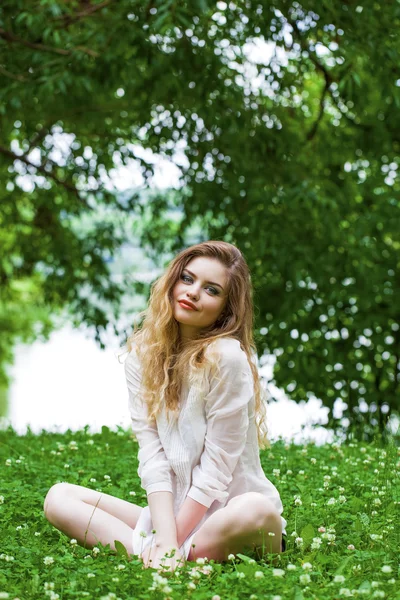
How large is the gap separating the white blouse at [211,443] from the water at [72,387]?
431 centimetres

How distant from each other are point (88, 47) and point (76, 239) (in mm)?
3064

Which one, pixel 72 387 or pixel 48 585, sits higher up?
pixel 72 387

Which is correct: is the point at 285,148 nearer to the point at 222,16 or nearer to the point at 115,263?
the point at 222,16

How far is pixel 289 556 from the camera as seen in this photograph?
333cm

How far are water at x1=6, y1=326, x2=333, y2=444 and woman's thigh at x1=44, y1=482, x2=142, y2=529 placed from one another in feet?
13.2

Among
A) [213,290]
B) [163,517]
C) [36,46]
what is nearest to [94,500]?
[163,517]

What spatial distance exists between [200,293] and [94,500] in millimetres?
1054

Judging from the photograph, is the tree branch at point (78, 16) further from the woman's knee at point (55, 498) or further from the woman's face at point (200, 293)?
the woman's knee at point (55, 498)

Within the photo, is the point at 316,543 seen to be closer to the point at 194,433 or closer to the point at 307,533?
the point at 307,533

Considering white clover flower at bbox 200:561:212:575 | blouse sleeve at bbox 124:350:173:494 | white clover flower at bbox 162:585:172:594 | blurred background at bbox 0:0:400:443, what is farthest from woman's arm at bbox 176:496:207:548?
blurred background at bbox 0:0:400:443

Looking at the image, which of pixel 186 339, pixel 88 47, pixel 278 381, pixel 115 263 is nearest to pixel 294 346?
pixel 278 381

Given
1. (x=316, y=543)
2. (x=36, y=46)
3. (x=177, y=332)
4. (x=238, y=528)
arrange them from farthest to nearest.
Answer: (x=36, y=46) < (x=177, y=332) < (x=316, y=543) < (x=238, y=528)

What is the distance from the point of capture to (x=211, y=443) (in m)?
3.26

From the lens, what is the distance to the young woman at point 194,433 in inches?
125
